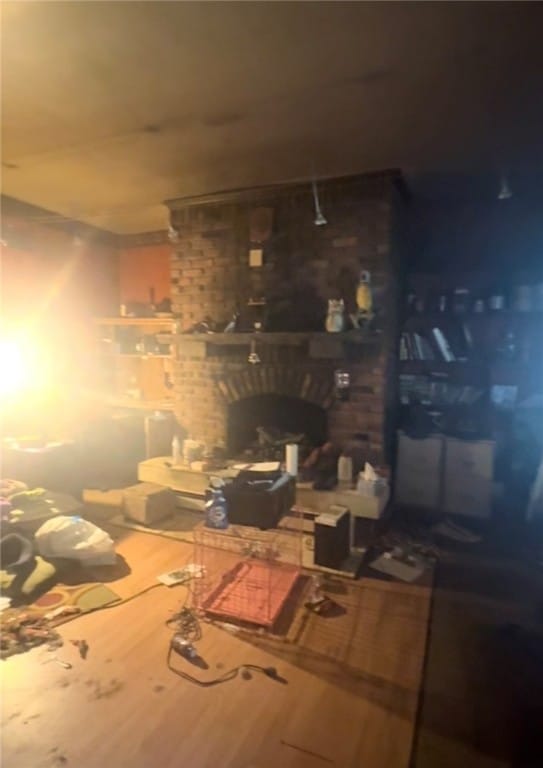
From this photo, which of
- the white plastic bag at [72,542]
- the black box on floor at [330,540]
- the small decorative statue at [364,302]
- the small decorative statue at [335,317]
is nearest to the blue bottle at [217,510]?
the black box on floor at [330,540]

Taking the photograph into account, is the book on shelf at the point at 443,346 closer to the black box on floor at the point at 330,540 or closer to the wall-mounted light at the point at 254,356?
the wall-mounted light at the point at 254,356

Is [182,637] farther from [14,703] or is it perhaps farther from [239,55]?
[239,55]

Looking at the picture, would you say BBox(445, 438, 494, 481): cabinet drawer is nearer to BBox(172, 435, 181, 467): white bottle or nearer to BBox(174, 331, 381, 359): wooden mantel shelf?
BBox(174, 331, 381, 359): wooden mantel shelf

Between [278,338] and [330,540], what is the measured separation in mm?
1440

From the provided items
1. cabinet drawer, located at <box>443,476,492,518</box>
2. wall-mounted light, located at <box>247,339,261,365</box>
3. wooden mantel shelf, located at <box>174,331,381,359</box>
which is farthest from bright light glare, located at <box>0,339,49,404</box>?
cabinet drawer, located at <box>443,476,492,518</box>

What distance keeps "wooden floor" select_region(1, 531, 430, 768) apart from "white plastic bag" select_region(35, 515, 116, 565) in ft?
1.48

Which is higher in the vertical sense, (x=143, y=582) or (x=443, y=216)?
(x=443, y=216)

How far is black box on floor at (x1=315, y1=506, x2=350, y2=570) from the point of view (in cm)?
278

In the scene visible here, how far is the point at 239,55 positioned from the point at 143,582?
2579 millimetres

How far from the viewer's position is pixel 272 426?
3.87 metres

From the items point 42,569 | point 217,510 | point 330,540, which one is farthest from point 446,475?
point 42,569

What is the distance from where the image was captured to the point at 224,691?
1850 mm

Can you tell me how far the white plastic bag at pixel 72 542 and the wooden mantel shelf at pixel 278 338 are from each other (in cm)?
162

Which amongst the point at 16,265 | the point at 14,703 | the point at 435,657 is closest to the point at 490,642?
the point at 435,657
